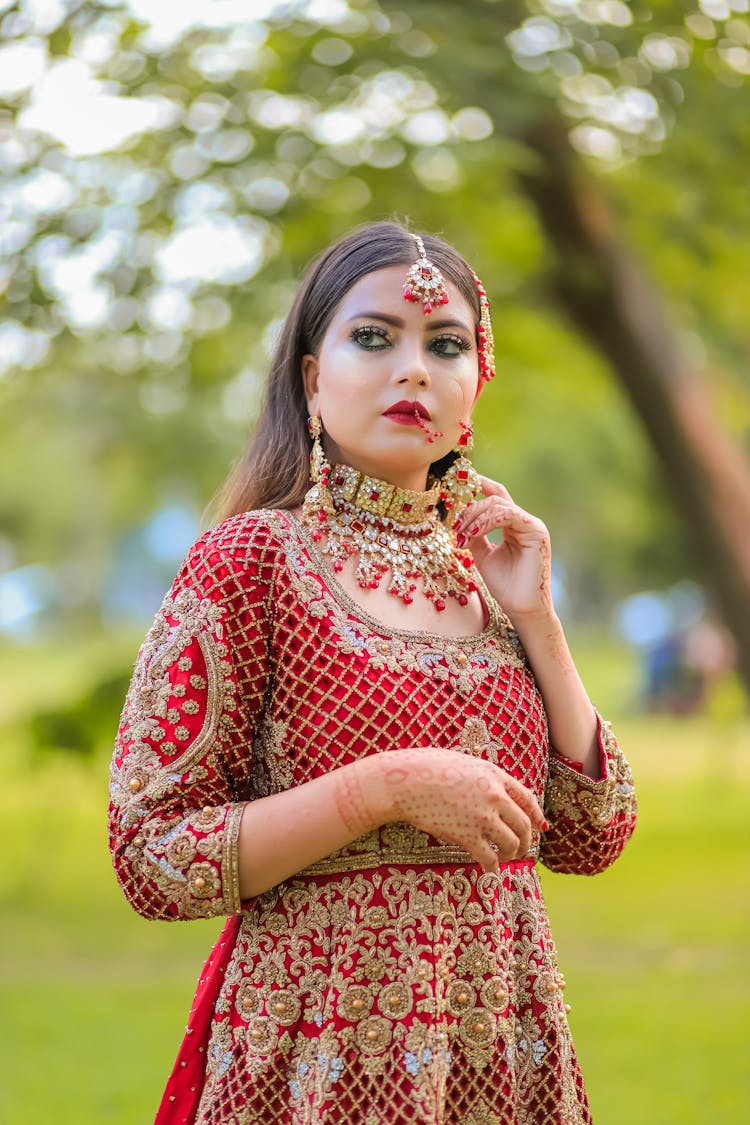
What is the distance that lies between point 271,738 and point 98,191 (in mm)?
6031

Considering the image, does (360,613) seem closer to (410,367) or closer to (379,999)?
(410,367)

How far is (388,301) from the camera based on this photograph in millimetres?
2121

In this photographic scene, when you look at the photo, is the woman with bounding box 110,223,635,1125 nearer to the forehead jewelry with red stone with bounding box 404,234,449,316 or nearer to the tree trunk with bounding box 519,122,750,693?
the forehead jewelry with red stone with bounding box 404,234,449,316

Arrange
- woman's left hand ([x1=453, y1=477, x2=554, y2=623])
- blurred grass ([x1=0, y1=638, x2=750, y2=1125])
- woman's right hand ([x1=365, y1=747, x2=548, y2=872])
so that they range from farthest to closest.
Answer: blurred grass ([x1=0, y1=638, x2=750, y2=1125])
woman's left hand ([x1=453, y1=477, x2=554, y2=623])
woman's right hand ([x1=365, y1=747, x2=548, y2=872])

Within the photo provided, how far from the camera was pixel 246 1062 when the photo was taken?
197cm

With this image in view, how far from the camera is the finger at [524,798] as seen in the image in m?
1.92

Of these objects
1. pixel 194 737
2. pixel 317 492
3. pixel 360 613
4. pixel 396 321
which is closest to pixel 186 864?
pixel 194 737

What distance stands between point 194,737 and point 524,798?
17.8 inches

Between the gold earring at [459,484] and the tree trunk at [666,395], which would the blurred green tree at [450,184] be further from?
the gold earring at [459,484]

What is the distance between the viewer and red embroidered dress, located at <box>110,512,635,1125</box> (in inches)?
75.5

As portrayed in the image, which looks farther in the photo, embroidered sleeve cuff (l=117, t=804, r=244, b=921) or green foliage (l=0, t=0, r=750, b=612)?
green foliage (l=0, t=0, r=750, b=612)

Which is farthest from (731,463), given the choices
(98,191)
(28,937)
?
(28,937)

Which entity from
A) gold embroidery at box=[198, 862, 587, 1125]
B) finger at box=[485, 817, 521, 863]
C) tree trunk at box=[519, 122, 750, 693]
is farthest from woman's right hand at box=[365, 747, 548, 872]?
tree trunk at box=[519, 122, 750, 693]

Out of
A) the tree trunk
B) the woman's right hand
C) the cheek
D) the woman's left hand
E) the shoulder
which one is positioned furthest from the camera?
the tree trunk
